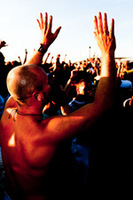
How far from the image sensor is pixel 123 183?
3078mm

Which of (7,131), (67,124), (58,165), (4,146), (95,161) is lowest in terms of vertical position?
(95,161)

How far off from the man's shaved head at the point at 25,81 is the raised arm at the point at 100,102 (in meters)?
0.34

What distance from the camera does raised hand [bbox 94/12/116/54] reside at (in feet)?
4.30

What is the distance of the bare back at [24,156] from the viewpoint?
137 cm

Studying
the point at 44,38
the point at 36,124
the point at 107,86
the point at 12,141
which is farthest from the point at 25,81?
the point at 44,38

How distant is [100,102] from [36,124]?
0.57 metres

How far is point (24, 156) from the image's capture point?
1.44m

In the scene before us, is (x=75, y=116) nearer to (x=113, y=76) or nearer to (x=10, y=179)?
(x=113, y=76)

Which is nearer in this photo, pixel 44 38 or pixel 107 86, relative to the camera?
pixel 107 86

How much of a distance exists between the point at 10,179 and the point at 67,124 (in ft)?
3.22

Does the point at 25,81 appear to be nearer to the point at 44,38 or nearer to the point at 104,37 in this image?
the point at 104,37

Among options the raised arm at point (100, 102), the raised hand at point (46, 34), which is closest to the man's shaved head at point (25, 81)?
the raised arm at point (100, 102)

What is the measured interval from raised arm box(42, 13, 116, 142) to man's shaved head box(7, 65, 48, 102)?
0.34m

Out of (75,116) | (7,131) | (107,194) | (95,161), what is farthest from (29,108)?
(107,194)
